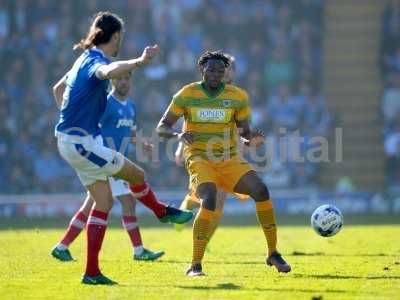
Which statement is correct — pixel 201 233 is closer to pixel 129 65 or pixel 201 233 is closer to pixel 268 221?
pixel 268 221

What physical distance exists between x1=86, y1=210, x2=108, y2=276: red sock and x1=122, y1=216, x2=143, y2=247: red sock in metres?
3.11

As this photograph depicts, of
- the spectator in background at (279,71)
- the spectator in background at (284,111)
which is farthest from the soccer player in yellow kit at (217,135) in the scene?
the spectator in background at (279,71)

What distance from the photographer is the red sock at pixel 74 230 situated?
12.5 meters

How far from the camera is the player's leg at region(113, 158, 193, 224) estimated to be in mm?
9750

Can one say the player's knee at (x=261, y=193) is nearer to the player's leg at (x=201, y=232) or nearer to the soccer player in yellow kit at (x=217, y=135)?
the soccer player in yellow kit at (x=217, y=135)

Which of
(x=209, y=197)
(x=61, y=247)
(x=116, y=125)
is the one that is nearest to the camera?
(x=209, y=197)

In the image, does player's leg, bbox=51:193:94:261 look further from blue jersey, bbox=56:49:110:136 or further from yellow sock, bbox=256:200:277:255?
blue jersey, bbox=56:49:110:136

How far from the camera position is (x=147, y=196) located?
10.2 m

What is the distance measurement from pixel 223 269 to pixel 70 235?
2.44m

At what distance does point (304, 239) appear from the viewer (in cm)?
1581

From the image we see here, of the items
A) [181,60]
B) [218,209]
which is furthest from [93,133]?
[181,60]

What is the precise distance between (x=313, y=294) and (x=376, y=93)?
19168mm

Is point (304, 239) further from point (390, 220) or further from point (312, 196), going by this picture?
point (312, 196)

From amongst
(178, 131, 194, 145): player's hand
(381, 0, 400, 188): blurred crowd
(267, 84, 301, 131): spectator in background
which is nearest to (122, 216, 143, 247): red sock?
(178, 131, 194, 145): player's hand
